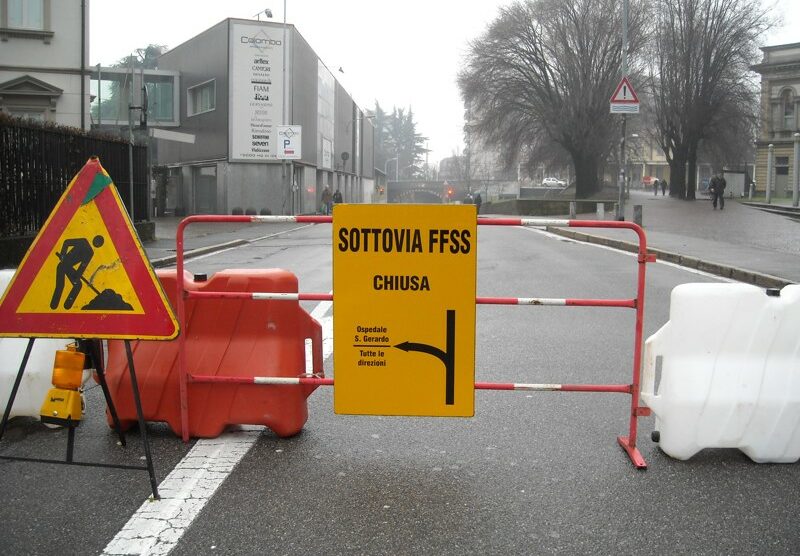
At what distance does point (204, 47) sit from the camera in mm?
44688

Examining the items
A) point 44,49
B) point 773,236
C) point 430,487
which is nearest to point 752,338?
point 430,487

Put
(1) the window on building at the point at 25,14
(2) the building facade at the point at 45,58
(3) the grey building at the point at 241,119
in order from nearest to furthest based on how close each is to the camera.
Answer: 1. (1) the window on building at the point at 25,14
2. (2) the building facade at the point at 45,58
3. (3) the grey building at the point at 241,119

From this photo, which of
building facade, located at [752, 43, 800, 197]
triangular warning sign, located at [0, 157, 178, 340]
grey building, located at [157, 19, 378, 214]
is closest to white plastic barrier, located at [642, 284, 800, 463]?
triangular warning sign, located at [0, 157, 178, 340]

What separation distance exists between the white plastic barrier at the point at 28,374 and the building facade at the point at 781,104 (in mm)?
67135

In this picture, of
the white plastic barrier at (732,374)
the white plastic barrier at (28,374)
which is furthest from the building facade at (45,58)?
the white plastic barrier at (732,374)

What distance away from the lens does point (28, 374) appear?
5023 mm

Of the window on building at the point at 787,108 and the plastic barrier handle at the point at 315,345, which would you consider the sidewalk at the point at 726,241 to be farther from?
the window on building at the point at 787,108

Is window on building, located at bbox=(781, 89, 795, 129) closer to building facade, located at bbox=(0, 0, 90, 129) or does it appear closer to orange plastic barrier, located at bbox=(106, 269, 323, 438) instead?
building facade, located at bbox=(0, 0, 90, 129)

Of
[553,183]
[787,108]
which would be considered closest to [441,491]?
[787,108]

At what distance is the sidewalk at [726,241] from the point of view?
13.9 meters

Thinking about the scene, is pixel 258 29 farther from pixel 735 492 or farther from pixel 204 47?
pixel 735 492

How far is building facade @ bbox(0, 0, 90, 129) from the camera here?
1097 inches

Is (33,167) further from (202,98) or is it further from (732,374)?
(202,98)

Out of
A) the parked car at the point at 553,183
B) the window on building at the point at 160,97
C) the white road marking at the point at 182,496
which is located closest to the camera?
the white road marking at the point at 182,496
